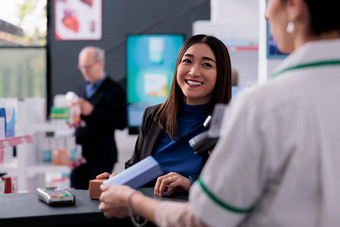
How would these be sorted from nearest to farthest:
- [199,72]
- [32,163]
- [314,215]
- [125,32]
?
[314,215], [199,72], [32,163], [125,32]

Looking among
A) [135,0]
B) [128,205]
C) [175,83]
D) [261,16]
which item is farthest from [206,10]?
[128,205]

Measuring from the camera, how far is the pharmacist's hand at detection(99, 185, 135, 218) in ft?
4.13

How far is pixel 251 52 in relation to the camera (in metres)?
5.15

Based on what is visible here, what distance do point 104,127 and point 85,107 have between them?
29cm

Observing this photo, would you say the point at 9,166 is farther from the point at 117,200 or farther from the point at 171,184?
the point at 117,200

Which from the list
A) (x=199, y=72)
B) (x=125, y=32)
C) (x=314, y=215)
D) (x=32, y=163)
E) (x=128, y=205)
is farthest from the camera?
(x=125, y=32)

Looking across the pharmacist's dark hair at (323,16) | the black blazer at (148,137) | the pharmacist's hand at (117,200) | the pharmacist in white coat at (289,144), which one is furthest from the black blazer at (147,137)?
the pharmacist's dark hair at (323,16)

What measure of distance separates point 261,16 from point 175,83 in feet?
6.78

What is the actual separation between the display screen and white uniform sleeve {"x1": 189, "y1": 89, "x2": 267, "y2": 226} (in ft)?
21.6

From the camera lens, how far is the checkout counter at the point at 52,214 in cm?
157

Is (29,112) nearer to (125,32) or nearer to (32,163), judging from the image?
(32,163)

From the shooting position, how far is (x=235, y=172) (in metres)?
0.89

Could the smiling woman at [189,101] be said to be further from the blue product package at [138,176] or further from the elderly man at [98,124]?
the elderly man at [98,124]

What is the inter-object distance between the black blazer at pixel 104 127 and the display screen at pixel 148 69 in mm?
2693
